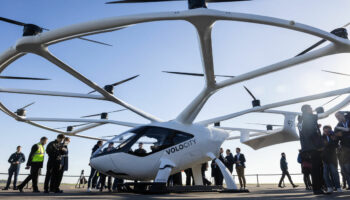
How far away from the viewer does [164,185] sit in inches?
286

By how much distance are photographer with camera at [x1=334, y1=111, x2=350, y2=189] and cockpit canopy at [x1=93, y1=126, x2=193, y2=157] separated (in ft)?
16.0

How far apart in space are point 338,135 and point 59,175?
29.5ft

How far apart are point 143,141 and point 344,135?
599 cm

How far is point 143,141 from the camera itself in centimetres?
826

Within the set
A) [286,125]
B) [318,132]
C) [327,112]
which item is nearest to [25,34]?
[318,132]

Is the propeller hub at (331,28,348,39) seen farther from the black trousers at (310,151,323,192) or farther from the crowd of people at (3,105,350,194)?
the black trousers at (310,151,323,192)

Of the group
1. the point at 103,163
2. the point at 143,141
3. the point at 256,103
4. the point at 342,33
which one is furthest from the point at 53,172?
the point at 256,103

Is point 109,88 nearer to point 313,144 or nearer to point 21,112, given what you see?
point 21,112

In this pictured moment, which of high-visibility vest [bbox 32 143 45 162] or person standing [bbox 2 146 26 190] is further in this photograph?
person standing [bbox 2 146 26 190]

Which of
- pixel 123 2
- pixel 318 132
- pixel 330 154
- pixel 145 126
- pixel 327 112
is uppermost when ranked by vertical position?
pixel 123 2

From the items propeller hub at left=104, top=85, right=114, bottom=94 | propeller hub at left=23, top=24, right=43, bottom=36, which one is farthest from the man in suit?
propeller hub at left=23, top=24, right=43, bottom=36

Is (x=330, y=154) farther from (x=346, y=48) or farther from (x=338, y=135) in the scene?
(x=346, y=48)

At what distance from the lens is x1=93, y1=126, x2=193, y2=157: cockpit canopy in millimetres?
8016

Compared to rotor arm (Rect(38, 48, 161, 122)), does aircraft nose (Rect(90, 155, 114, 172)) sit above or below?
below
